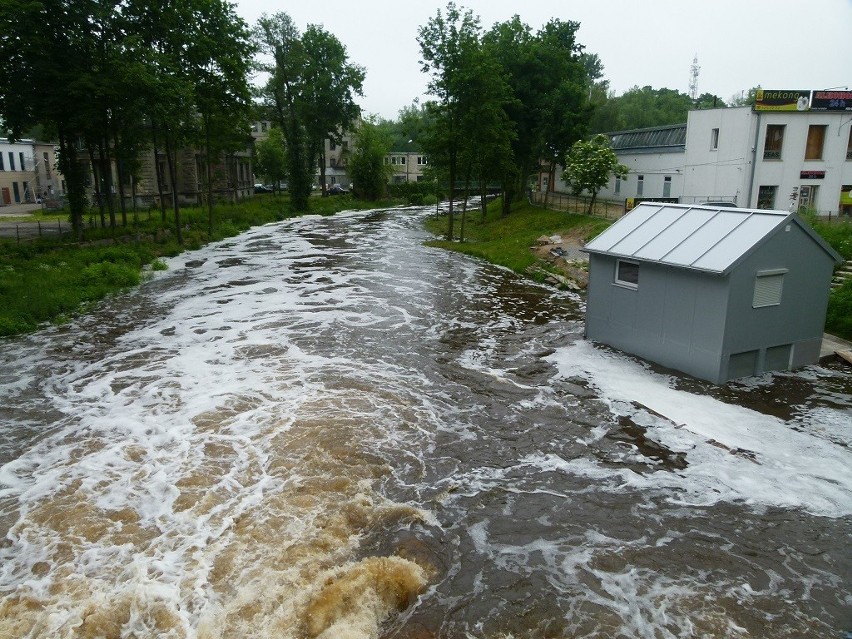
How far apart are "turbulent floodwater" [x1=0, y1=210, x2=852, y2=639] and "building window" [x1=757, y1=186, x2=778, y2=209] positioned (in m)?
23.8

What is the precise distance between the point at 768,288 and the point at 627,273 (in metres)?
3.12

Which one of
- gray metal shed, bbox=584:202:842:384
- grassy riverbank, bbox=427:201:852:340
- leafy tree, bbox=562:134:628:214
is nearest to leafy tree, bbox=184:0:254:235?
grassy riverbank, bbox=427:201:852:340

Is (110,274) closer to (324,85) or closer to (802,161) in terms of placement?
(802,161)

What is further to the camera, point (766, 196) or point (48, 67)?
point (766, 196)

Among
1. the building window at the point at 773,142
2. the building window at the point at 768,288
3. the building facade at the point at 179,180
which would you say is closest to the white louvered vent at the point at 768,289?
the building window at the point at 768,288

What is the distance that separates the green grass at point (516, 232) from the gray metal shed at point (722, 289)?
12854mm

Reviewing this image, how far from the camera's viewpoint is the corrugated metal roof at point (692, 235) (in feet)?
42.2

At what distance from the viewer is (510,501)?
9.33 metres

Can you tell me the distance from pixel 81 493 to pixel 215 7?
3109 centimetres

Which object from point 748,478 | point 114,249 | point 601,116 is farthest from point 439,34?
point 601,116

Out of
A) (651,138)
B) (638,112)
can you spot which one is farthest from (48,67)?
(638,112)

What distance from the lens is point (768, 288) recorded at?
1312cm

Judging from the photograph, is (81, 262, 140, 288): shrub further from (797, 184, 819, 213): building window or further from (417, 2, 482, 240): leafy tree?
(797, 184, 819, 213): building window

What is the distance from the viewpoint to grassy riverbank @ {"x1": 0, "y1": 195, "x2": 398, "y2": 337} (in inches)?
770
